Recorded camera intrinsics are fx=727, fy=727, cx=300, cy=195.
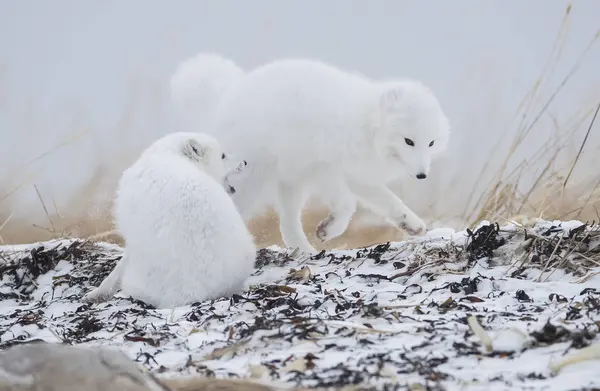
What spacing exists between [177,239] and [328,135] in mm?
1636

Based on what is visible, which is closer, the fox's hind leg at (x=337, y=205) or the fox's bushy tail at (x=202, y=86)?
the fox's hind leg at (x=337, y=205)

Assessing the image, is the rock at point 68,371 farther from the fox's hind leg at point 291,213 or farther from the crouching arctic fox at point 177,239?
the fox's hind leg at point 291,213

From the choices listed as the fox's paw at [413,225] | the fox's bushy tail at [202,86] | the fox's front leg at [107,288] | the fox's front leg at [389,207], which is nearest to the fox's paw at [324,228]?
the fox's front leg at [389,207]

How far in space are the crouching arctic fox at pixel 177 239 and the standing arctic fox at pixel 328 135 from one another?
1065 mm

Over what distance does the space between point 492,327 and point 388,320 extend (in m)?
0.34

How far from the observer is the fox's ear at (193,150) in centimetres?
391

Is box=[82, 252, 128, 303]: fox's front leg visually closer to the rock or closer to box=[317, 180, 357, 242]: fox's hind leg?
box=[317, 180, 357, 242]: fox's hind leg

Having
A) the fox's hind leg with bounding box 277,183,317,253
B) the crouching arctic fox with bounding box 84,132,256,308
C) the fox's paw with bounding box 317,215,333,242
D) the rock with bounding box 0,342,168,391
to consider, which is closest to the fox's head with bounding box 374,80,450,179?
the fox's paw with bounding box 317,215,333,242

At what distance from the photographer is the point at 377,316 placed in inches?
93.1

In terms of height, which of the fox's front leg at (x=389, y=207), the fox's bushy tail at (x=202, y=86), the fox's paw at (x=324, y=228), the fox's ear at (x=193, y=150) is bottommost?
the fox's paw at (x=324, y=228)

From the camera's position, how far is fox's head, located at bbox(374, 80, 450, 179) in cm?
454

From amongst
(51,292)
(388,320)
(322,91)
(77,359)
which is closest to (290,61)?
(322,91)

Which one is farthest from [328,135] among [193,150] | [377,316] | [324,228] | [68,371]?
[68,371]

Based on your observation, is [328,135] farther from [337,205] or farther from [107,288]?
[107,288]
